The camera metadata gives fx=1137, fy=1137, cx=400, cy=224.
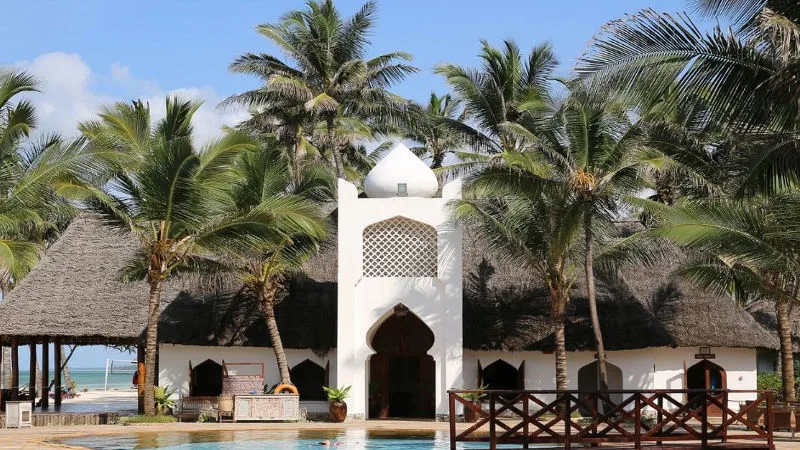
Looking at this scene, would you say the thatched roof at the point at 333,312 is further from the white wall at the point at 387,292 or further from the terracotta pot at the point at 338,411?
the terracotta pot at the point at 338,411

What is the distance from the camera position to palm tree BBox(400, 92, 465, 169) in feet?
103

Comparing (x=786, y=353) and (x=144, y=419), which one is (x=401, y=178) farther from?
(x=786, y=353)

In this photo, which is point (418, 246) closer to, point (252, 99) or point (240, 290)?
point (240, 290)

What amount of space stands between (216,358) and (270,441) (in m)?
7.89

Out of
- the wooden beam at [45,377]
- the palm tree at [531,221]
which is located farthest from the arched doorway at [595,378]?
the wooden beam at [45,377]

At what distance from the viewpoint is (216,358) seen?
1027 inches

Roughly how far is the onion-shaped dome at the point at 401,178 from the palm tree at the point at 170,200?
2.43 m

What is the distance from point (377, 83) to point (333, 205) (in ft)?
15.7

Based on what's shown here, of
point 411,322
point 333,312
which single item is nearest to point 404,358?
point 411,322

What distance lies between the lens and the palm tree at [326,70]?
31.0 m

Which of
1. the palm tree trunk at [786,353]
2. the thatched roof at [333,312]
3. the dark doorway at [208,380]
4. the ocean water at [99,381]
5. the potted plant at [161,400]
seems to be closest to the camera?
the palm tree trunk at [786,353]

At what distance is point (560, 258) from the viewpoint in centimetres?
2327

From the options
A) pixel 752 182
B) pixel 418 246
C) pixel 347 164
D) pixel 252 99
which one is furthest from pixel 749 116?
pixel 347 164

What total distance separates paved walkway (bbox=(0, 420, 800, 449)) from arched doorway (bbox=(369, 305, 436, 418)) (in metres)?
1.51
